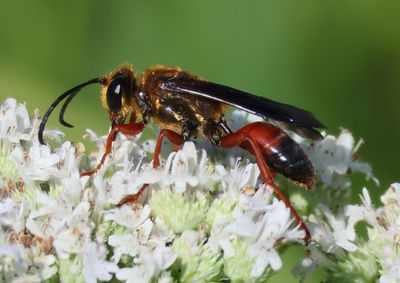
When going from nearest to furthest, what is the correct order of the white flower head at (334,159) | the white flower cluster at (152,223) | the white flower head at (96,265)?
1. the white flower head at (96,265)
2. the white flower cluster at (152,223)
3. the white flower head at (334,159)

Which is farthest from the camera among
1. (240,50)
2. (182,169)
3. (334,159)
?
(240,50)

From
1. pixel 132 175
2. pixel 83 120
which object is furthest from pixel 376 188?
pixel 132 175

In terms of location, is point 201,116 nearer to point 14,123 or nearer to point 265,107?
point 265,107

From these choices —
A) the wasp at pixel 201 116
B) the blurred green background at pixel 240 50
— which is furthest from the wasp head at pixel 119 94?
the blurred green background at pixel 240 50

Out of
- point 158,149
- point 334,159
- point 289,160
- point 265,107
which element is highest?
point 265,107

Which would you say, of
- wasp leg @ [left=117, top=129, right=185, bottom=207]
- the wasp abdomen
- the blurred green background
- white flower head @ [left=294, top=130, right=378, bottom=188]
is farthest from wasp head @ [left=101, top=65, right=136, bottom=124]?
the blurred green background

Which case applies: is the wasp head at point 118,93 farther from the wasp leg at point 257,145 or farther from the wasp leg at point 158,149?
the wasp leg at point 257,145

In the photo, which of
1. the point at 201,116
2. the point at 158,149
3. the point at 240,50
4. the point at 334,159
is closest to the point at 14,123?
the point at 158,149

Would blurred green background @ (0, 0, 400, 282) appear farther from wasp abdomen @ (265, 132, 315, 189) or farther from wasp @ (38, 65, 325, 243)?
wasp abdomen @ (265, 132, 315, 189)
